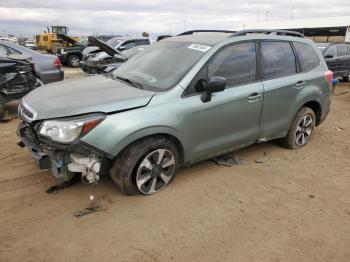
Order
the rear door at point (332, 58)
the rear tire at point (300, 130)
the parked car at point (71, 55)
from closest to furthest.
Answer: the rear tire at point (300, 130)
the rear door at point (332, 58)
the parked car at point (71, 55)

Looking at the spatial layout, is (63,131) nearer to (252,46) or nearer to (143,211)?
(143,211)

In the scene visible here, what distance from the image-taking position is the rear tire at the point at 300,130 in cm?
537

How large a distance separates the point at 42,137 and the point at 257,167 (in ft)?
9.40

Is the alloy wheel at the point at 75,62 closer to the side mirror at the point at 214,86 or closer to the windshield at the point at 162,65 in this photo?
the windshield at the point at 162,65

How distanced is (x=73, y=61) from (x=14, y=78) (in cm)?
1360

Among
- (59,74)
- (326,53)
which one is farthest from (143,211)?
(326,53)

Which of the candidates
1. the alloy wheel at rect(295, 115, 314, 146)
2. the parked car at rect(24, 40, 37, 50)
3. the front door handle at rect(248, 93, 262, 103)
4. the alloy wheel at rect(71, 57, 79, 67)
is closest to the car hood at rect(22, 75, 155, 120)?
the front door handle at rect(248, 93, 262, 103)

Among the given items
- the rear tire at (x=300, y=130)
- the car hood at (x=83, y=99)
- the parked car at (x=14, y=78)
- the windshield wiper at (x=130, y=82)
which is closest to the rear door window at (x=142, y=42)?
the parked car at (x=14, y=78)

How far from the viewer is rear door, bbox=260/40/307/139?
186 inches

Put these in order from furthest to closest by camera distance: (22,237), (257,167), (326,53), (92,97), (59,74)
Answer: (326,53) → (59,74) → (257,167) → (92,97) → (22,237)

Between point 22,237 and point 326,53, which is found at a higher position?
point 326,53

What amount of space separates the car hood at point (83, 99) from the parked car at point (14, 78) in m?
2.89

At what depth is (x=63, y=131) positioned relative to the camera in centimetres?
333

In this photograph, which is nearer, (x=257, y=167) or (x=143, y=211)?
(x=143, y=211)
